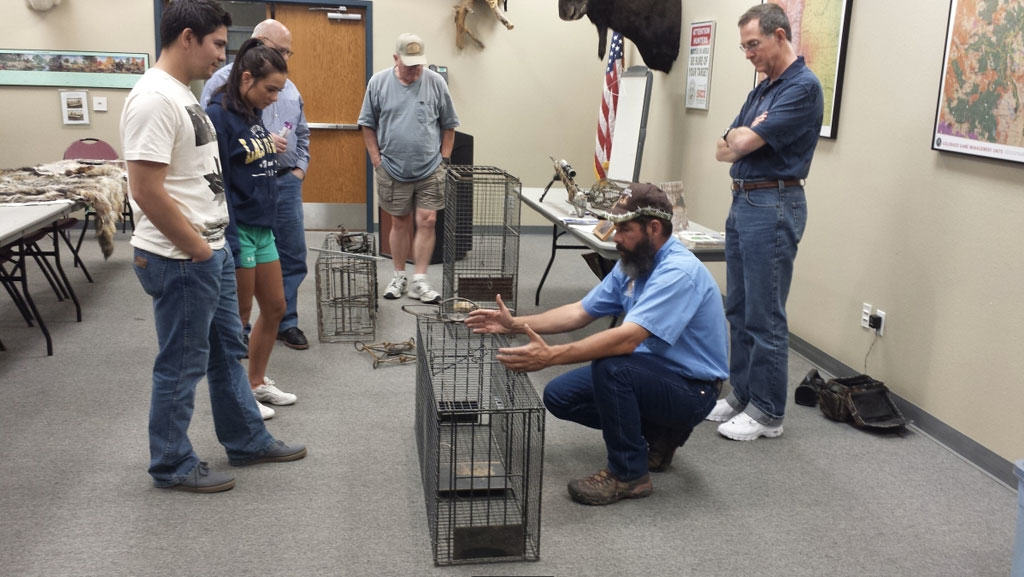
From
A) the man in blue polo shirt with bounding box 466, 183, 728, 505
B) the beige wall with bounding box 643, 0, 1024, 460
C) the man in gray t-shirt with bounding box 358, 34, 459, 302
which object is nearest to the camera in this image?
the man in blue polo shirt with bounding box 466, 183, 728, 505

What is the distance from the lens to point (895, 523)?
274cm

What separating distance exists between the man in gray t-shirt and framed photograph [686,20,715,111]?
163cm

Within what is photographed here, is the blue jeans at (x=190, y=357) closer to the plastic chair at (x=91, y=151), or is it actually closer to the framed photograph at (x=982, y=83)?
the framed photograph at (x=982, y=83)

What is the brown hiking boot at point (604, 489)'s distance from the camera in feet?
9.07

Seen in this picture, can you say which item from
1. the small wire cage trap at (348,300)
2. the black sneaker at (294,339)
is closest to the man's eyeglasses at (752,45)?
the small wire cage trap at (348,300)

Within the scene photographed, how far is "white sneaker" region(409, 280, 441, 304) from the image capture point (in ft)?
16.8

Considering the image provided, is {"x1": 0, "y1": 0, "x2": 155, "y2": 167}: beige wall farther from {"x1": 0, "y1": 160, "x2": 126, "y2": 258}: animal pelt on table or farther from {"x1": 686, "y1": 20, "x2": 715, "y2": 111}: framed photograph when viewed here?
{"x1": 686, "y1": 20, "x2": 715, "y2": 111}: framed photograph

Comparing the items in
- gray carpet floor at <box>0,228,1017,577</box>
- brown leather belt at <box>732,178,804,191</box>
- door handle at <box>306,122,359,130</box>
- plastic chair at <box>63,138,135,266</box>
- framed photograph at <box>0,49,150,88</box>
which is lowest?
gray carpet floor at <box>0,228,1017,577</box>

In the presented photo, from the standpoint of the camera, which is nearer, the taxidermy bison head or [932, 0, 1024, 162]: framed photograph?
[932, 0, 1024, 162]: framed photograph

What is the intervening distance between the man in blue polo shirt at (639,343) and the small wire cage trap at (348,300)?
1707 mm

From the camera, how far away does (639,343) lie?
8.57 feet

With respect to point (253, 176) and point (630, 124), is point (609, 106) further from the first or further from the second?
point (253, 176)

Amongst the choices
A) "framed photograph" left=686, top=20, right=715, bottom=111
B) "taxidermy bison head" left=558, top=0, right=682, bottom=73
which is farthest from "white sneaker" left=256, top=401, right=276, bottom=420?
"framed photograph" left=686, top=20, right=715, bottom=111

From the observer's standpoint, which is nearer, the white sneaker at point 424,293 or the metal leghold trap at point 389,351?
the metal leghold trap at point 389,351
